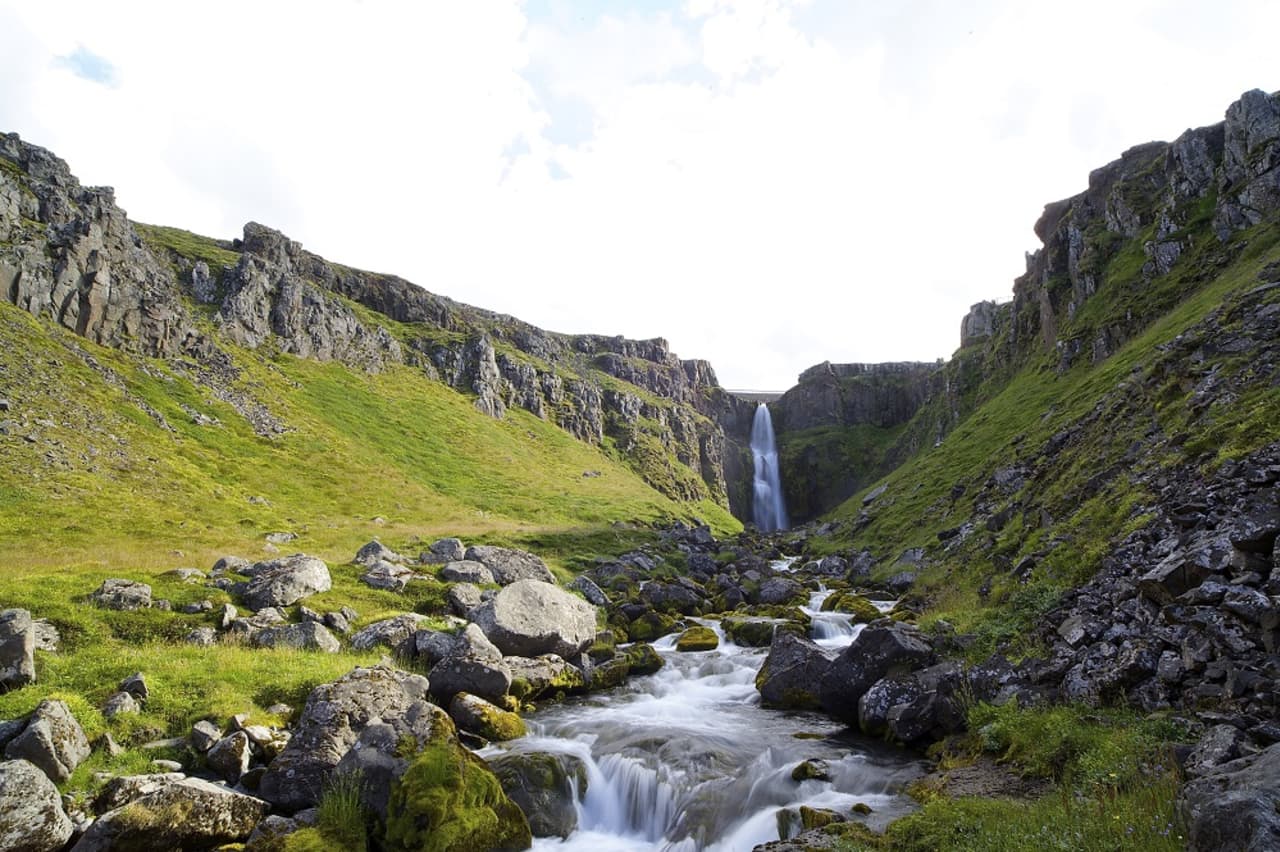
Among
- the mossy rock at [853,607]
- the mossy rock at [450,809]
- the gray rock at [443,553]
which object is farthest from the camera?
the gray rock at [443,553]

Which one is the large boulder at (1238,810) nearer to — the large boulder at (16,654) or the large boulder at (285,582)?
the large boulder at (16,654)

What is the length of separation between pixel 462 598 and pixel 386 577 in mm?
4240

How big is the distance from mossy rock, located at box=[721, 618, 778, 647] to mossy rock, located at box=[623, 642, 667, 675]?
5191 mm

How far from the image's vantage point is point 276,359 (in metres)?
91.1

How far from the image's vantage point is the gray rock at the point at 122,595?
20328mm

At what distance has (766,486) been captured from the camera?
168 metres

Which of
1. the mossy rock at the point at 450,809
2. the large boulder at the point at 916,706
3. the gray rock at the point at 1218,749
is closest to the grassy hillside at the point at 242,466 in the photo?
the mossy rock at the point at 450,809

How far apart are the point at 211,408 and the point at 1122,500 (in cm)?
8035

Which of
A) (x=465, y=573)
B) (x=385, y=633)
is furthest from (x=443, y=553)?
(x=385, y=633)

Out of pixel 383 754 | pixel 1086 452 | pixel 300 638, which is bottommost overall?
pixel 383 754

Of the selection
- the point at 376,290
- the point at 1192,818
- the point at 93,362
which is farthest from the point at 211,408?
the point at 1192,818

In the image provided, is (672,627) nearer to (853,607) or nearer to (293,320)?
(853,607)

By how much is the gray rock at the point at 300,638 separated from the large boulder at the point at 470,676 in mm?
3872

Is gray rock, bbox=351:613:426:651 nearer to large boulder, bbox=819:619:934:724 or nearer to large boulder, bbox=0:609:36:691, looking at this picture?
large boulder, bbox=0:609:36:691
